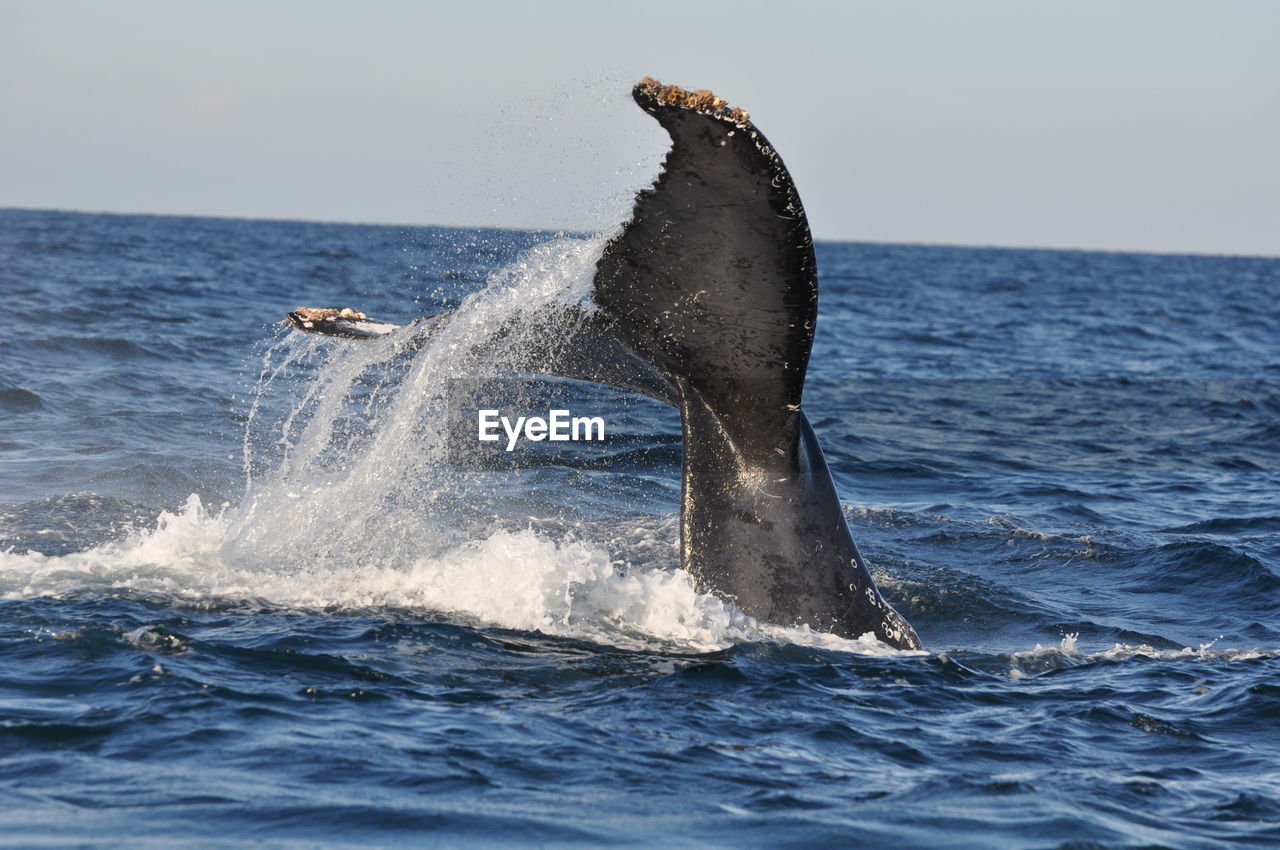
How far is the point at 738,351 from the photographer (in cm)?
518

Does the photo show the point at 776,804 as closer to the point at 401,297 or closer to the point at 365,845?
the point at 365,845

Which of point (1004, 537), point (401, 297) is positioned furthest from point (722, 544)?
point (401, 297)

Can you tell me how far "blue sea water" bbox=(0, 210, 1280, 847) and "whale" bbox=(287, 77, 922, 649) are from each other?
8.0 inches

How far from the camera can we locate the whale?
4691mm

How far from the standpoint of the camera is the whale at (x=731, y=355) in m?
4.69

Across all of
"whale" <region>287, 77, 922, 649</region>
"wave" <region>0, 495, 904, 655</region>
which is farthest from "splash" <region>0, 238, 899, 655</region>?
"whale" <region>287, 77, 922, 649</region>

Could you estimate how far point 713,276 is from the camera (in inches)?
195

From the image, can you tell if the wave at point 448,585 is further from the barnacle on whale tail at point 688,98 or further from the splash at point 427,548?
the barnacle on whale tail at point 688,98

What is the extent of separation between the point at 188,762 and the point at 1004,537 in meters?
6.60

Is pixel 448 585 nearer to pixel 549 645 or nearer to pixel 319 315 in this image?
pixel 549 645

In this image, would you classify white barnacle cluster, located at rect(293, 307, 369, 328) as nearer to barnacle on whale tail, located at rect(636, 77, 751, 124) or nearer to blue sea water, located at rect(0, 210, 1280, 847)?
blue sea water, located at rect(0, 210, 1280, 847)

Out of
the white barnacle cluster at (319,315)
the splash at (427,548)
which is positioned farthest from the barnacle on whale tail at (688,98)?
the white barnacle cluster at (319,315)

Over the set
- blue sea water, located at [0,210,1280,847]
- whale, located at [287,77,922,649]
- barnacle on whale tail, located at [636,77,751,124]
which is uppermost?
barnacle on whale tail, located at [636,77,751,124]

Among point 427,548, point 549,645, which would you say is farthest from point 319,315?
point 427,548
